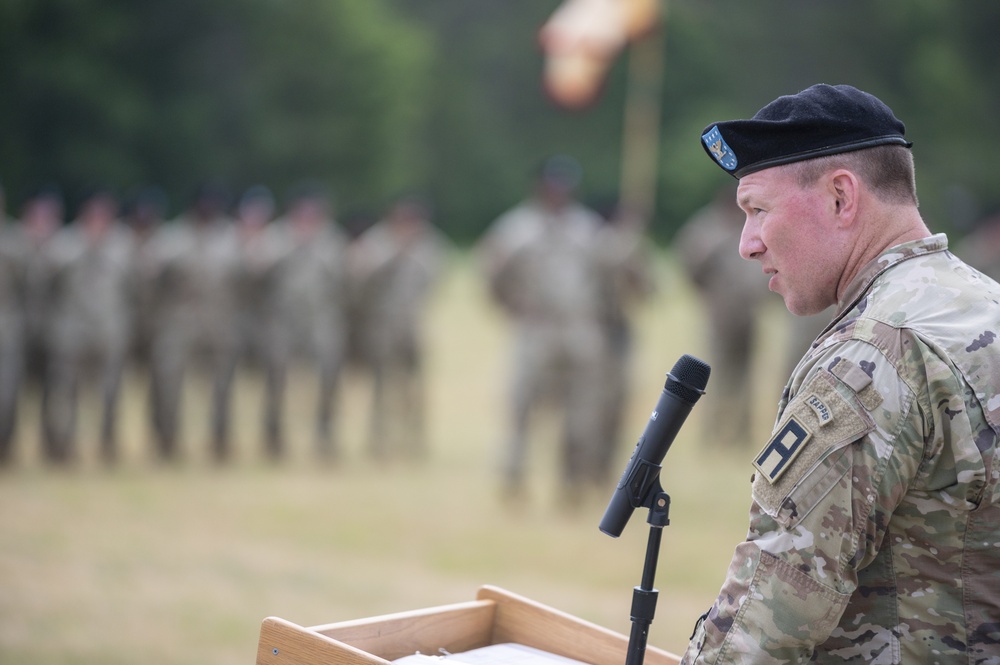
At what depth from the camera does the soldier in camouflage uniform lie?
153 cm

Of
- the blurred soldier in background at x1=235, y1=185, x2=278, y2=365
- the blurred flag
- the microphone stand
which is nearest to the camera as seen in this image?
the microphone stand

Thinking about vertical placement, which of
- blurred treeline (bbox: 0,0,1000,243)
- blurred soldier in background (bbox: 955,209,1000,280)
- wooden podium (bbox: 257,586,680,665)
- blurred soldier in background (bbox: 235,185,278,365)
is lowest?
wooden podium (bbox: 257,586,680,665)

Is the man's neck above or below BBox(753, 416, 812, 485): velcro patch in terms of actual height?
above

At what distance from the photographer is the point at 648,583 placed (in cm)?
186

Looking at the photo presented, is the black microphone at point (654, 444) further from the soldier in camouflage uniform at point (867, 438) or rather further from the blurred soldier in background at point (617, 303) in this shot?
the blurred soldier in background at point (617, 303)

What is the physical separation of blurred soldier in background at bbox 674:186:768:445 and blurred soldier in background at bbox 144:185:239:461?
460cm

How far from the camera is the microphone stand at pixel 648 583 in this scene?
1829 mm

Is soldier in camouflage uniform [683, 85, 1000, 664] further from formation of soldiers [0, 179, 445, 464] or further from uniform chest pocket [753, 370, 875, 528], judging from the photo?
formation of soldiers [0, 179, 445, 464]

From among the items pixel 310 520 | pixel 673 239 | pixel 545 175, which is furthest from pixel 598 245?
pixel 673 239

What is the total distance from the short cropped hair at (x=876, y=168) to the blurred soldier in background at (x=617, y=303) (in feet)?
23.2

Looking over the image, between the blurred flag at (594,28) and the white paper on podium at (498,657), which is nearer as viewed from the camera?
the white paper on podium at (498,657)

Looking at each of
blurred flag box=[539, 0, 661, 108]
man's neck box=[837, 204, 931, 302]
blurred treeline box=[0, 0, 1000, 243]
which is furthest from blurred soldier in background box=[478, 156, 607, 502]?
blurred treeline box=[0, 0, 1000, 243]

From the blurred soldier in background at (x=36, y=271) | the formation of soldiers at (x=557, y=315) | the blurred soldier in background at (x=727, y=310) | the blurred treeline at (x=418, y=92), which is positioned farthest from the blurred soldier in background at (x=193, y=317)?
the blurred treeline at (x=418, y=92)

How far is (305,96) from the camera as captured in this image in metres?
35.6
